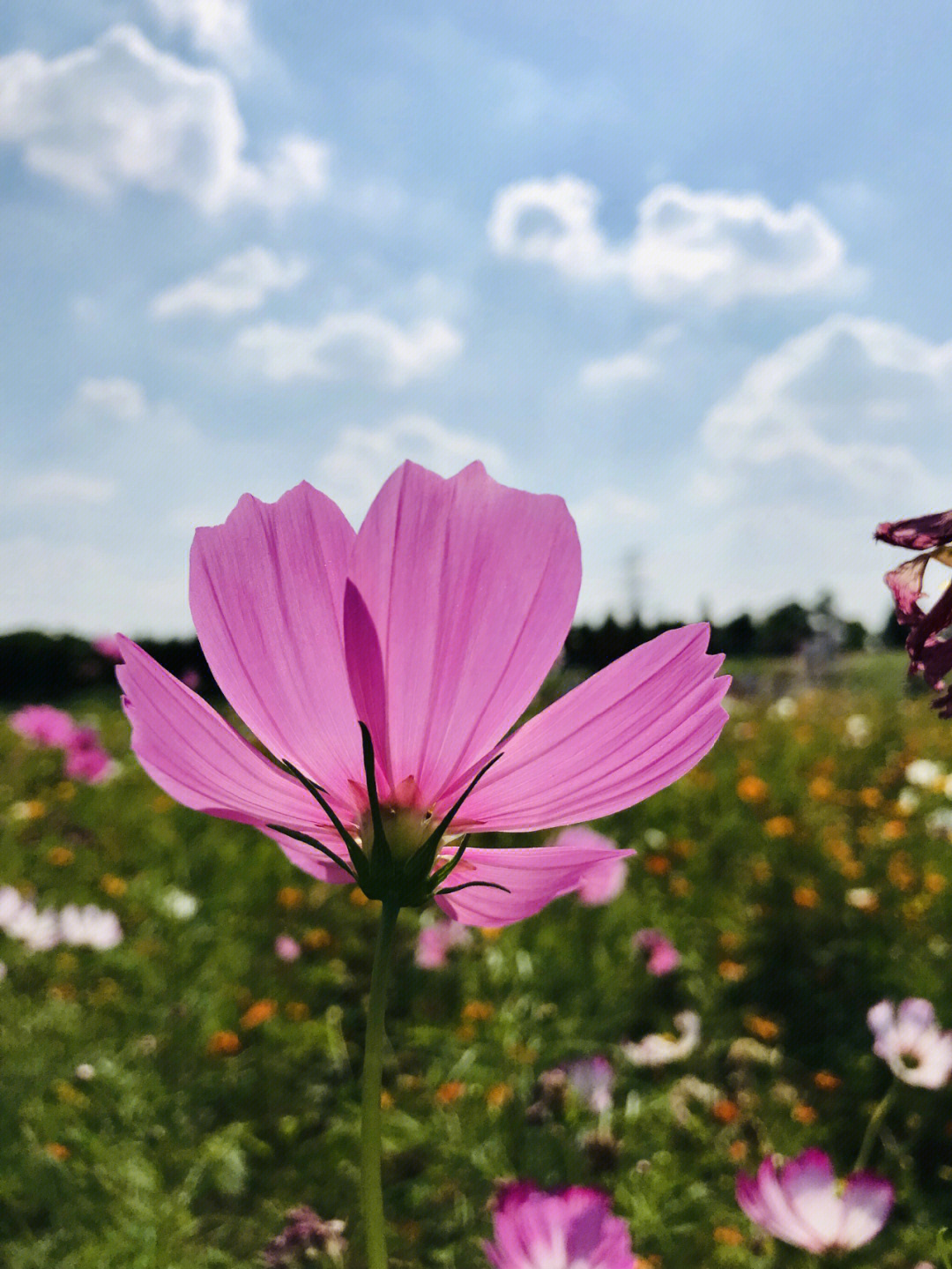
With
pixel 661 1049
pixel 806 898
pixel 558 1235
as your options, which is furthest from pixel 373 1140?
pixel 806 898

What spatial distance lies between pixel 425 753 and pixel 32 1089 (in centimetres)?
152

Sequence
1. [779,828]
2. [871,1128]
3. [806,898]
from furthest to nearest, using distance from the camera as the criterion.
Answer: [779,828] → [806,898] → [871,1128]

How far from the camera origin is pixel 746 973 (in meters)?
2.31

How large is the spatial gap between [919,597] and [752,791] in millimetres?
2882

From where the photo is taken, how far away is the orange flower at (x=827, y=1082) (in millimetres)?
1816

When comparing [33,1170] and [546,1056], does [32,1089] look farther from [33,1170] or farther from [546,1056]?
[546,1056]

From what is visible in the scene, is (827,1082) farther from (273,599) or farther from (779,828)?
(273,599)

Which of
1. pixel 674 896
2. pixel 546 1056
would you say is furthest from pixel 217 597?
pixel 674 896

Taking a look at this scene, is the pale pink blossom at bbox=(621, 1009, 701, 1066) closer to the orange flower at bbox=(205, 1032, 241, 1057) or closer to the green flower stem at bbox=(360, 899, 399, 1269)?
the orange flower at bbox=(205, 1032, 241, 1057)

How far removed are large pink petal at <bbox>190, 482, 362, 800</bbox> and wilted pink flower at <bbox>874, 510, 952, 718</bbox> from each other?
0.57 feet

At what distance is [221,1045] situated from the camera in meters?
1.85

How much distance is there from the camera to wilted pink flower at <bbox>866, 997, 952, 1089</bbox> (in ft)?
3.37

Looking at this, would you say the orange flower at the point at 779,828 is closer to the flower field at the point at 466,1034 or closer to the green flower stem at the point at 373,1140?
the flower field at the point at 466,1034

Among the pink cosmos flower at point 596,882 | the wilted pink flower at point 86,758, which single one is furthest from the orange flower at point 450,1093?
the wilted pink flower at point 86,758
